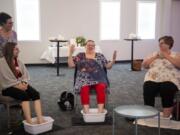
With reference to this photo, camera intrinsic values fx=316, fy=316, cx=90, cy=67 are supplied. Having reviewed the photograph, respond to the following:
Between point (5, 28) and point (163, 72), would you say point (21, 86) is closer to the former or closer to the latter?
point (5, 28)

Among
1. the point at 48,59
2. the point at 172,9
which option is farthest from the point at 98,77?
the point at 172,9

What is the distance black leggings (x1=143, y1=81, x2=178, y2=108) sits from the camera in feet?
11.2

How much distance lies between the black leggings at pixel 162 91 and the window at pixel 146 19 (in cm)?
550

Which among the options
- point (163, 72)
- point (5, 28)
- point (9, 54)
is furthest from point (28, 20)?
point (163, 72)

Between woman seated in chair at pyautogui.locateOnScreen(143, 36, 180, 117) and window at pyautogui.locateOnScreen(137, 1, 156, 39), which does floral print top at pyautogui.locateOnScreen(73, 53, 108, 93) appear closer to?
woman seated in chair at pyautogui.locateOnScreen(143, 36, 180, 117)

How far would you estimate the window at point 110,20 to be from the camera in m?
8.48

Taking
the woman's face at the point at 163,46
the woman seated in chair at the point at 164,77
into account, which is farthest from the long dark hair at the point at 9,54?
the woman's face at the point at 163,46

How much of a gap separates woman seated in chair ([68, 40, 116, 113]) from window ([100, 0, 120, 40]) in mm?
4745

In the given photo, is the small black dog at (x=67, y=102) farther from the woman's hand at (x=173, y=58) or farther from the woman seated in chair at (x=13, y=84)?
the woman's hand at (x=173, y=58)

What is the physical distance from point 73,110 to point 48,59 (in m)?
3.92

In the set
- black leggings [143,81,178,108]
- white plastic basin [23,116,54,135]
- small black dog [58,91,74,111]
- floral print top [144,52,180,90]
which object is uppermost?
floral print top [144,52,180,90]

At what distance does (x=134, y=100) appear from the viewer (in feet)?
14.8

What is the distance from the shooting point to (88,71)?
12.2 feet

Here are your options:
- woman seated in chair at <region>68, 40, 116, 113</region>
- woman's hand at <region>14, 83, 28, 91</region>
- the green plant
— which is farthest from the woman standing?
the green plant
